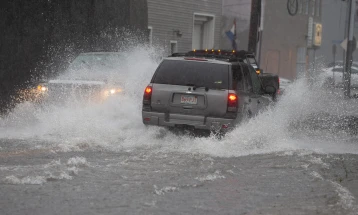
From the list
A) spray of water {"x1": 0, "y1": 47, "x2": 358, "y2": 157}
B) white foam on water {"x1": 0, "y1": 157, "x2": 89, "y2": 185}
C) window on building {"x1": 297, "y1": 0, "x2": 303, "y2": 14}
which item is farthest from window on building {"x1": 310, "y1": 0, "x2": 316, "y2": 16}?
white foam on water {"x1": 0, "y1": 157, "x2": 89, "y2": 185}

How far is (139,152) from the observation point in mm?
10352

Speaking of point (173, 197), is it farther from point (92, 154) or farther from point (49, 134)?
point (49, 134)

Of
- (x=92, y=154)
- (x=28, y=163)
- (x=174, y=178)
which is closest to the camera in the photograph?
(x=174, y=178)

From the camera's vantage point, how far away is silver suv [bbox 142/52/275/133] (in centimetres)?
1100

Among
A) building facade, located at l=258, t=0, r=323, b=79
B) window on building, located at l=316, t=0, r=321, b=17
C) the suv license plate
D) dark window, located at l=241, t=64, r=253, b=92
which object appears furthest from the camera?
window on building, located at l=316, t=0, r=321, b=17

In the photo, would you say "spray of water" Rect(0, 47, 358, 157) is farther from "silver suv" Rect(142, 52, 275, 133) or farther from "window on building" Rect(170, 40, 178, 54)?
"window on building" Rect(170, 40, 178, 54)

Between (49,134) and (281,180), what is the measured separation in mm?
5136

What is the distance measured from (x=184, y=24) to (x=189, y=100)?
71.1ft

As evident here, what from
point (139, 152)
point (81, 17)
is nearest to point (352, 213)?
point (139, 152)

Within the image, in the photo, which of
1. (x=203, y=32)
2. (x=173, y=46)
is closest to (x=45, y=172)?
(x=173, y=46)

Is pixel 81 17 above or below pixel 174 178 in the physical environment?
above

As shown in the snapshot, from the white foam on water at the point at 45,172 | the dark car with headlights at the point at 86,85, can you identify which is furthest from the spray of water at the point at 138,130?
the white foam on water at the point at 45,172

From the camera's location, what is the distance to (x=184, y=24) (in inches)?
1278

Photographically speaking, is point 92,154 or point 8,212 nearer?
point 8,212
